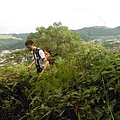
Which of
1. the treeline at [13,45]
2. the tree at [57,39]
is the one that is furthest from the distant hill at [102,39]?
the treeline at [13,45]

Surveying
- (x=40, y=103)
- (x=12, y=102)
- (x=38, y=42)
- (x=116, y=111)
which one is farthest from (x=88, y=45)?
(x=38, y=42)

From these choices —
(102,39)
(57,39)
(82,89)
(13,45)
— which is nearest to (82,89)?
(82,89)

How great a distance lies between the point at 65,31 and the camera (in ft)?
160

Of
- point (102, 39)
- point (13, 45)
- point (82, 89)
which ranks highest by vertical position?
Answer: point (102, 39)

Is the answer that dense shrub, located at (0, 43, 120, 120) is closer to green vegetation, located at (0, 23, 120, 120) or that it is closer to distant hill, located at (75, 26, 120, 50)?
green vegetation, located at (0, 23, 120, 120)

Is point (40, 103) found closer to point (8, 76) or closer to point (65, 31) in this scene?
point (8, 76)

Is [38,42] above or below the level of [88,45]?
below

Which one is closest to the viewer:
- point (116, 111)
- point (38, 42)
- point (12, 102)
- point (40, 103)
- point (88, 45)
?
point (116, 111)

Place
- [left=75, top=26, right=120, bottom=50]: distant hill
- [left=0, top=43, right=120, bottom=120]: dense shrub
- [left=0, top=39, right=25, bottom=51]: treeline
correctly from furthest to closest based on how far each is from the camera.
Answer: [left=0, top=39, right=25, bottom=51]: treeline
[left=75, top=26, right=120, bottom=50]: distant hill
[left=0, top=43, right=120, bottom=120]: dense shrub

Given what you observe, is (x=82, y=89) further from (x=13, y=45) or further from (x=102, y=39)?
(x=13, y=45)

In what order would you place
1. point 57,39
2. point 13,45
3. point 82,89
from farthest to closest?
point 13,45 < point 57,39 < point 82,89

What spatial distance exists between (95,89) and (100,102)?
0.12 meters

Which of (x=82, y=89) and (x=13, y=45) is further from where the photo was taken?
(x=13, y=45)

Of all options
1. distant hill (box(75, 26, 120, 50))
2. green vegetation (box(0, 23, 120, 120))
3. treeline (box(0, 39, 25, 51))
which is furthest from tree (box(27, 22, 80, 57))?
green vegetation (box(0, 23, 120, 120))
